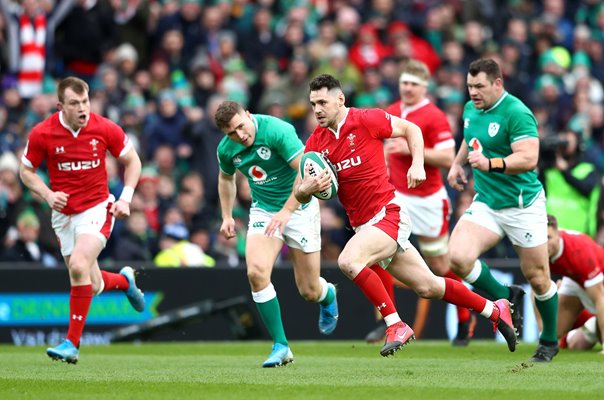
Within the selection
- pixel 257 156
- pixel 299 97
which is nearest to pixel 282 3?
pixel 299 97

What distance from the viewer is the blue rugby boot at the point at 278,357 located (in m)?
11.8

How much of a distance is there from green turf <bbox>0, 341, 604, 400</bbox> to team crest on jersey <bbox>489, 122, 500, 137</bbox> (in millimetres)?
2124

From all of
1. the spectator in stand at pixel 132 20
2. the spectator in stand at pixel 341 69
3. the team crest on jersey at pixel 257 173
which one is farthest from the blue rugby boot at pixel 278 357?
the spectator in stand at pixel 132 20

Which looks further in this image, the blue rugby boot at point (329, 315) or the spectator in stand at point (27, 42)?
the spectator in stand at point (27, 42)

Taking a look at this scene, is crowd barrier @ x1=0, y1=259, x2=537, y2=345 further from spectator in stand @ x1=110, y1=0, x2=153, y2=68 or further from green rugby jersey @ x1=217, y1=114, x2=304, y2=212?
spectator in stand @ x1=110, y1=0, x2=153, y2=68

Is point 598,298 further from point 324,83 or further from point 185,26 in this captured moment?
point 185,26

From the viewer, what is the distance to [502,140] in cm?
1212

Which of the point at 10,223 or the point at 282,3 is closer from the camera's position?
the point at 10,223

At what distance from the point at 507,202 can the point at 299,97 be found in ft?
29.3

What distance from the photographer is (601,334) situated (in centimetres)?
→ 1317

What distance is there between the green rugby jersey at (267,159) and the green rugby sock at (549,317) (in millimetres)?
2642

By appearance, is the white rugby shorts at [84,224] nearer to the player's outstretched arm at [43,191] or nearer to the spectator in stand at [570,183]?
the player's outstretched arm at [43,191]

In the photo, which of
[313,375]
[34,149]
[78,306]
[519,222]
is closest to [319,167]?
[313,375]

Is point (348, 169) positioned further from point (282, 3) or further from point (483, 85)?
point (282, 3)
